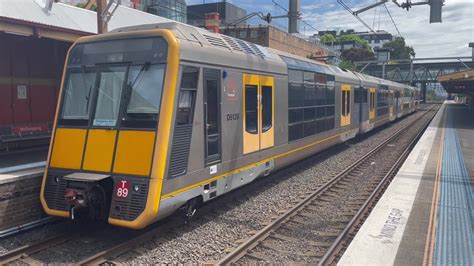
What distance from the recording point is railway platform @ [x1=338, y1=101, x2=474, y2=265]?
19.4ft

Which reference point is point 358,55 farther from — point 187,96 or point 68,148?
point 68,148

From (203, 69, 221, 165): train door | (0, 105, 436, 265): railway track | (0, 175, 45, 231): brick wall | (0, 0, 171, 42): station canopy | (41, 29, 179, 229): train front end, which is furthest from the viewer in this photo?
(0, 0, 171, 42): station canopy

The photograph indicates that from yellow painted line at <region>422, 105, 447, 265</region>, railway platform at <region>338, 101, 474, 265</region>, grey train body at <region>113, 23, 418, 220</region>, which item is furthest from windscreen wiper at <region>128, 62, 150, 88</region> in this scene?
yellow painted line at <region>422, 105, 447, 265</region>

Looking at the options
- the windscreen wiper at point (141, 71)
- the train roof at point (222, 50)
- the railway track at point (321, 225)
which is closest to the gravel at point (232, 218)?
the railway track at point (321, 225)

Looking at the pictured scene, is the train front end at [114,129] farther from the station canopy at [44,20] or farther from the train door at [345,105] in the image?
the train door at [345,105]

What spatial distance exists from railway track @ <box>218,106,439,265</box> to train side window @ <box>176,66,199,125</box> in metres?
2.17

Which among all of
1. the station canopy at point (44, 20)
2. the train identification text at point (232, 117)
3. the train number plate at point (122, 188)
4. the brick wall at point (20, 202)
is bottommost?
the brick wall at point (20, 202)

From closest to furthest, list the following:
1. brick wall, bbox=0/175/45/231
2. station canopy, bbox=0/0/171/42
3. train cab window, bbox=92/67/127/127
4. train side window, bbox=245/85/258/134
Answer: train cab window, bbox=92/67/127/127
brick wall, bbox=0/175/45/231
train side window, bbox=245/85/258/134
station canopy, bbox=0/0/171/42

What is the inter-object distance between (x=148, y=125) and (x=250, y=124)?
294 cm

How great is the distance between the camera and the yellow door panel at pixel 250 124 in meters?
8.52

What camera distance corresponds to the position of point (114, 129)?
6.58 metres

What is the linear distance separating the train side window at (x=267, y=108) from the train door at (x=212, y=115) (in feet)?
6.56

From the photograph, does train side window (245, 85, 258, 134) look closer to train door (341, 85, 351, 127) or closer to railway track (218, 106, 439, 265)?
railway track (218, 106, 439, 265)

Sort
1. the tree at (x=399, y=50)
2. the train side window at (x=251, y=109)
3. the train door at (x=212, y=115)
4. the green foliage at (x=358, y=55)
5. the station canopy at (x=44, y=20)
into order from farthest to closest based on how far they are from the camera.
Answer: the tree at (x=399, y=50) → the green foliage at (x=358, y=55) → the station canopy at (x=44, y=20) → the train side window at (x=251, y=109) → the train door at (x=212, y=115)
